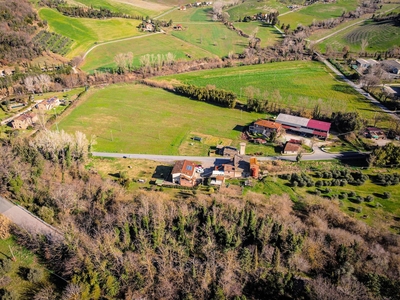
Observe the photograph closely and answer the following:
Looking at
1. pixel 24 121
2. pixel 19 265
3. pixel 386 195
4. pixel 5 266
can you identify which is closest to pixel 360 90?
pixel 386 195

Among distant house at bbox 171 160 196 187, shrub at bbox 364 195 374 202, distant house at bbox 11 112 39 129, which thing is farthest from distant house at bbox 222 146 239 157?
distant house at bbox 11 112 39 129

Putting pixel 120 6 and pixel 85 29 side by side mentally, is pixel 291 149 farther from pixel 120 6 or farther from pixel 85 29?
pixel 120 6

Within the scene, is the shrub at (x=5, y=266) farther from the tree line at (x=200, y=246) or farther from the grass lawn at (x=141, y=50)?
the grass lawn at (x=141, y=50)

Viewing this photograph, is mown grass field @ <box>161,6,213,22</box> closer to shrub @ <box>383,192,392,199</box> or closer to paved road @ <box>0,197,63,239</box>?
paved road @ <box>0,197,63,239</box>

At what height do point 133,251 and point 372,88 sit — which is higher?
point 372,88

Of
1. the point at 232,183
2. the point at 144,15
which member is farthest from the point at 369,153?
the point at 144,15

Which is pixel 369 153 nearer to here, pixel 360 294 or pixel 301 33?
pixel 360 294
